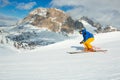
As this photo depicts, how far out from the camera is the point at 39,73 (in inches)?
479

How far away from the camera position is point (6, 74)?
12188 millimetres

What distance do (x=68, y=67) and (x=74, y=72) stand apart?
1352 mm

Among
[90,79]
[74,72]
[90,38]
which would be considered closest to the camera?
[90,79]

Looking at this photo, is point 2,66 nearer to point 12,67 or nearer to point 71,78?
point 12,67

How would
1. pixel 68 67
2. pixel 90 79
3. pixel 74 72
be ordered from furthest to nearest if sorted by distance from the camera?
pixel 68 67
pixel 74 72
pixel 90 79

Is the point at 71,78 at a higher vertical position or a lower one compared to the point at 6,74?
lower

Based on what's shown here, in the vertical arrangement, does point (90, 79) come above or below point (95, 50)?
below

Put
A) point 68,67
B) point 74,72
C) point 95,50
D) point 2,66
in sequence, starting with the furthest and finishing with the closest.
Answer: point 95,50 < point 2,66 < point 68,67 < point 74,72

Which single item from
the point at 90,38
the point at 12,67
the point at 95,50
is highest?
the point at 90,38

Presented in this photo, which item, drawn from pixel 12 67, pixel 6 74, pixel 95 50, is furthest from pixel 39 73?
pixel 95 50

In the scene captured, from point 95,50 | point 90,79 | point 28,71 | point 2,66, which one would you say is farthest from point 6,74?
point 95,50

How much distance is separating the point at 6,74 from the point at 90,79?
422 centimetres

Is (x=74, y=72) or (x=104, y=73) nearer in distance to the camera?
(x=104, y=73)

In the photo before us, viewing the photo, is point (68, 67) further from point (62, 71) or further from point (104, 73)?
point (104, 73)
